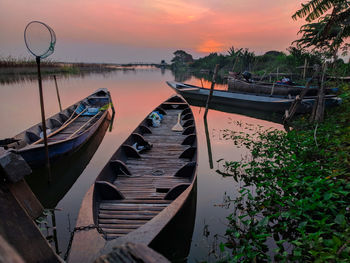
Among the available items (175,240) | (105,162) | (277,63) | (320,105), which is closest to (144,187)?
(175,240)

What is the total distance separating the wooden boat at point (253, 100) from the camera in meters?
13.5

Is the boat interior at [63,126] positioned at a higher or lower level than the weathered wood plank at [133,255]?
lower

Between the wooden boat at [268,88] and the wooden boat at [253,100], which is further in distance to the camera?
the wooden boat at [268,88]

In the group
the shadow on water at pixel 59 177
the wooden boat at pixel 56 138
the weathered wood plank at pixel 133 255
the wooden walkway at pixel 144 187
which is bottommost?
the shadow on water at pixel 59 177

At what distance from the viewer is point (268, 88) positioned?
66.3 feet

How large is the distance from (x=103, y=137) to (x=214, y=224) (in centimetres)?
863

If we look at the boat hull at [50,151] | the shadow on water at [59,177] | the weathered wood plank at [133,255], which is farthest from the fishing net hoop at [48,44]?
the weathered wood plank at [133,255]

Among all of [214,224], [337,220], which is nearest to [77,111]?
[214,224]

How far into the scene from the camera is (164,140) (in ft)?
28.0

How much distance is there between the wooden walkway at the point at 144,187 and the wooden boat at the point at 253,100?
971 centimetres

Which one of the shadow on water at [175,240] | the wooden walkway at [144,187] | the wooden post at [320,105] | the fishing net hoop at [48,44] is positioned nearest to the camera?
the shadow on water at [175,240]

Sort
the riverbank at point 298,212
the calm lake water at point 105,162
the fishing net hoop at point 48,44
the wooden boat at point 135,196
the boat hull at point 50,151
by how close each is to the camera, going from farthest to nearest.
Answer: the boat hull at point 50,151 → the calm lake water at point 105,162 → the fishing net hoop at point 48,44 → the riverbank at point 298,212 → the wooden boat at point 135,196

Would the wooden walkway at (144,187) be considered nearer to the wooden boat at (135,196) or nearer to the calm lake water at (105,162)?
the wooden boat at (135,196)

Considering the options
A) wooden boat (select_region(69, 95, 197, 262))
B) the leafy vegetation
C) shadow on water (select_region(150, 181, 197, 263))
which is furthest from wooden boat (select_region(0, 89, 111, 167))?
the leafy vegetation
